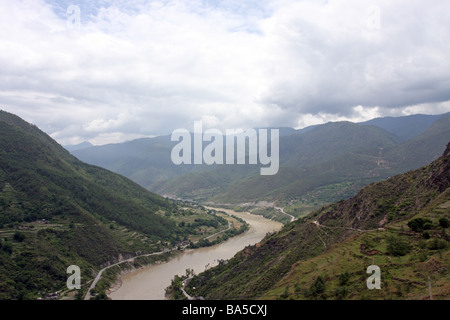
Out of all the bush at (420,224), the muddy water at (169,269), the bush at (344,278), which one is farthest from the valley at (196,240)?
the muddy water at (169,269)

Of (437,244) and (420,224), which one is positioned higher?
(420,224)

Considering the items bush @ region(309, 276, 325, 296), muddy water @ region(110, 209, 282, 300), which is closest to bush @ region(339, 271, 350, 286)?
bush @ region(309, 276, 325, 296)

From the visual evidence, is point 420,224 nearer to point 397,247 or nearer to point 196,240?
point 397,247

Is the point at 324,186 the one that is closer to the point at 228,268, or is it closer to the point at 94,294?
the point at 228,268

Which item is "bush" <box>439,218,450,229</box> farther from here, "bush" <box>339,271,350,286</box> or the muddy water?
the muddy water

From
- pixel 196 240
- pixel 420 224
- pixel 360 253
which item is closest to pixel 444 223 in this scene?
pixel 420 224

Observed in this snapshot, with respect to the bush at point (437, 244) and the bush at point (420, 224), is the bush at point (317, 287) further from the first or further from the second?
the bush at point (420, 224)
